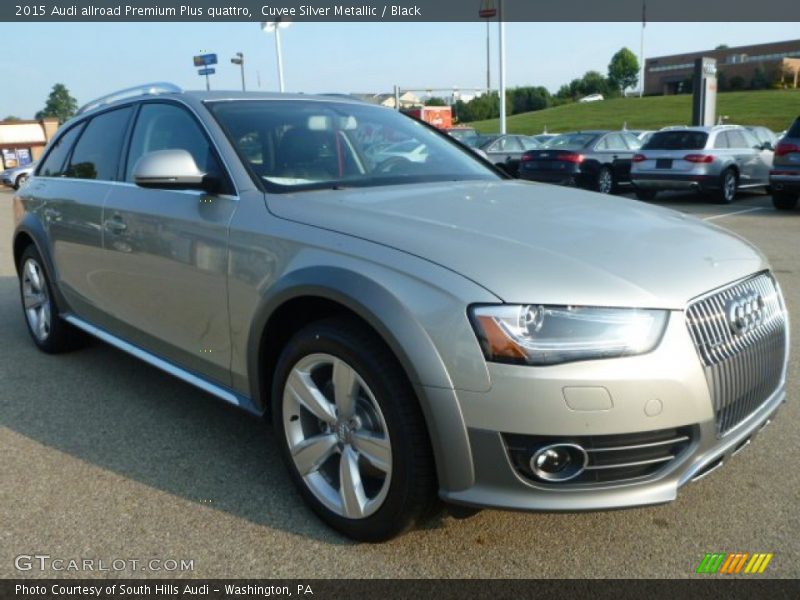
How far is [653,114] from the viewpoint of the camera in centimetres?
7231

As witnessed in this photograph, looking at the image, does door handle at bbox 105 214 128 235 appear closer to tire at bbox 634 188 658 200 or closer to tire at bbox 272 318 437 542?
tire at bbox 272 318 437 542

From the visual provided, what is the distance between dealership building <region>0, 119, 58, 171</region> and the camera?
128 ft

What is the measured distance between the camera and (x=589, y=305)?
7.12 ft

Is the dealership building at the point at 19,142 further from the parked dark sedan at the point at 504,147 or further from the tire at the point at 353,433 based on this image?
the tire at the point at 353,433

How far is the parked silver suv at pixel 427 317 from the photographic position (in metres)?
2.17

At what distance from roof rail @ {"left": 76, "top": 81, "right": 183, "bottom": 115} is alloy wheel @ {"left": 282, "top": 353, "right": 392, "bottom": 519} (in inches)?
73.4

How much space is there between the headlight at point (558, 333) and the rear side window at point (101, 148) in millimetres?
2691

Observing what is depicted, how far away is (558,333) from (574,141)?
16.0m

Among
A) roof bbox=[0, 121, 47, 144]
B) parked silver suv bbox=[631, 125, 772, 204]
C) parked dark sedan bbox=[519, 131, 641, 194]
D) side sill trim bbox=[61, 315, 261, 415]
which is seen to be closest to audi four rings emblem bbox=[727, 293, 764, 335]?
side sill trim bbox=[61, 315, 261, 415]

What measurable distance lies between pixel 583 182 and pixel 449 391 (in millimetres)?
15065

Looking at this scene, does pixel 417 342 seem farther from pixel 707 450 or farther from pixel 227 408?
pixel 227 408

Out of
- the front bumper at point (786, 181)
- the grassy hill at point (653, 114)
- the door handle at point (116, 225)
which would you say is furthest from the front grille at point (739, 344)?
the grassy hill at point (653, 114)

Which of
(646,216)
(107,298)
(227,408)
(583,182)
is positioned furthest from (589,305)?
(583,182)

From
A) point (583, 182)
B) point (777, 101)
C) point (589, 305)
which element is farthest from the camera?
point (777, 101)
